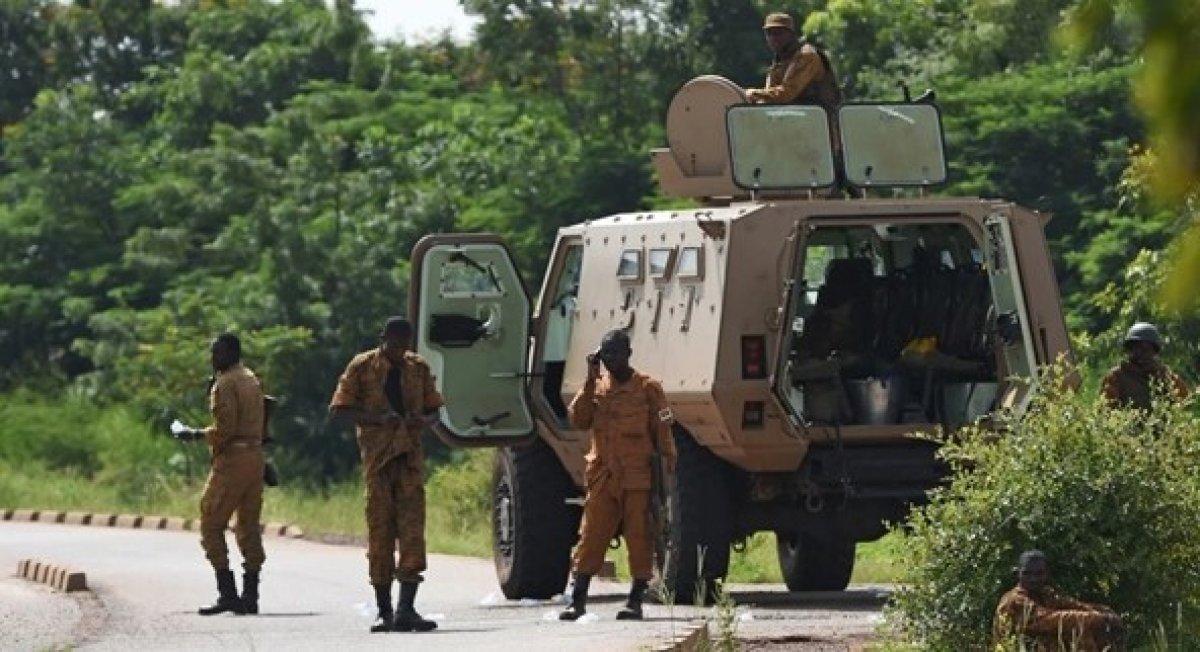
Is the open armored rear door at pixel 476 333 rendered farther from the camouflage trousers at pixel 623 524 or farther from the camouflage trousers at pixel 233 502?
the camouflage trousers at pixel 623 524

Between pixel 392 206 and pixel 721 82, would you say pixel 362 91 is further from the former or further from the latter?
pixel 721 82

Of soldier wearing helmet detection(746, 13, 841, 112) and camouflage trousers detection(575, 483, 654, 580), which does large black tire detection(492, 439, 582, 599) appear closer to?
camouflage trousers detection(575, 483, 654, 580)

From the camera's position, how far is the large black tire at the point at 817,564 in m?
17.9

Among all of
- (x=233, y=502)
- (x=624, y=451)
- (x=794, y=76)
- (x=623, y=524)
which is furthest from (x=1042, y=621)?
(x=233, y=502)

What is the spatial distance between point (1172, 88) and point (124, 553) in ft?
71.0

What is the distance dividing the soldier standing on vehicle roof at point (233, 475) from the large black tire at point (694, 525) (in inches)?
95.0

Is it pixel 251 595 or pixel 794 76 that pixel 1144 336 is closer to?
pixel 794 76

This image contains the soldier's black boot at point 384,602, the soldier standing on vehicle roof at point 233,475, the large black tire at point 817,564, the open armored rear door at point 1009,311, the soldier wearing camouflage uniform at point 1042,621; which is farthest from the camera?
the large black tire at point 817,564

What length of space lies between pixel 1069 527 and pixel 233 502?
19.8 ft

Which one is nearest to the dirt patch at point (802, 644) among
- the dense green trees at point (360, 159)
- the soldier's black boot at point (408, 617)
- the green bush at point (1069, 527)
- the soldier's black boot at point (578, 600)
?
the green bush at point (1069, 527)

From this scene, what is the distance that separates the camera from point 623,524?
14.8 metres


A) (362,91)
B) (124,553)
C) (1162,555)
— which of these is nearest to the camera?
(1162,555)

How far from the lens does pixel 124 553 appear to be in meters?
24.2

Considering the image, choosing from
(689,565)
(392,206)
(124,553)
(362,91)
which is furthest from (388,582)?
(362,91)
